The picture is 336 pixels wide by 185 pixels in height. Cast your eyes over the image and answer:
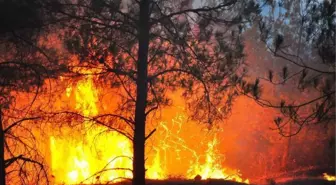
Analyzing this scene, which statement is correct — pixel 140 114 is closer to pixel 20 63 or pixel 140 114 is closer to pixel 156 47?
pixel 156 47

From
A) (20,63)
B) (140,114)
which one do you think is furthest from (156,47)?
(20,63)

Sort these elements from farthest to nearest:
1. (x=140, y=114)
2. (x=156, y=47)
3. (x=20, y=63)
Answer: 1. (x=156, y=47)
2. (x=140, y=114)
3. (x=20, y=63)

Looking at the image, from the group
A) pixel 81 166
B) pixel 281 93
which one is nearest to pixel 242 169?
pixel 281 93

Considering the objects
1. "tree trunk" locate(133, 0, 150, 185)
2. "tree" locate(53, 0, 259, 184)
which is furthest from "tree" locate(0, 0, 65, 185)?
"tree trunk" locate(133, 0, 150, 185)

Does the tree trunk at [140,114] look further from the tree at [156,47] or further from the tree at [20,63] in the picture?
the tree at [20,63]

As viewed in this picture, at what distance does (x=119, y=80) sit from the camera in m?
8.50

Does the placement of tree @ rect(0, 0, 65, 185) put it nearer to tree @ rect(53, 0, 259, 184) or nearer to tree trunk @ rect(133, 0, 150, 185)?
tree @ rect(53, 0, 259, 184)

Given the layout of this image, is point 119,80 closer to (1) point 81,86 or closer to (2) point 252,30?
(1) point 81,86

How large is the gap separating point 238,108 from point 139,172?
30.1m

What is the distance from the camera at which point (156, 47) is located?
876cm

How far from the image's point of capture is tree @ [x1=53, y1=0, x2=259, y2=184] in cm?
771

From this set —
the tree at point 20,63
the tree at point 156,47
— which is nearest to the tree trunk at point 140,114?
the tree at point 156,47

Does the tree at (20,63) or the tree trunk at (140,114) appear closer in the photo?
the tree at (20,63)

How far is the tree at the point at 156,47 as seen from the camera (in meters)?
7.71
